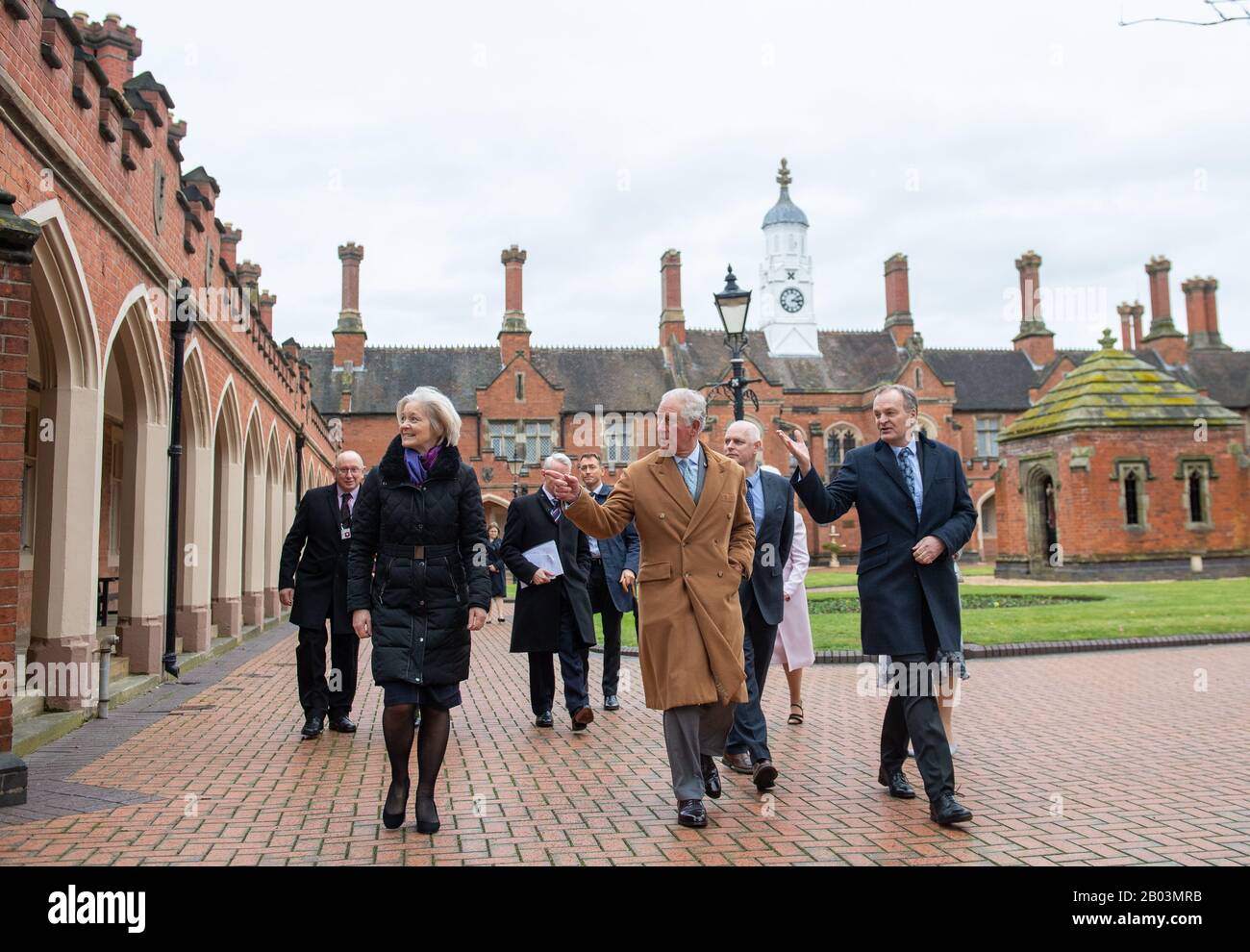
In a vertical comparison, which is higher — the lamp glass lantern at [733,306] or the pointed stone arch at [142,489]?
the lamp glass lantern at [733,306]

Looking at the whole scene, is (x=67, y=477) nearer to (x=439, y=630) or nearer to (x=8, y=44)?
(x=8, y=44)

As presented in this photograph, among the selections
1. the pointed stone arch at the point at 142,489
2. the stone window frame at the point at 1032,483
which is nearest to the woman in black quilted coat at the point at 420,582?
the pointed stone arch at the point at 142,489

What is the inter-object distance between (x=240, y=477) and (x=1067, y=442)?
75.0 ft

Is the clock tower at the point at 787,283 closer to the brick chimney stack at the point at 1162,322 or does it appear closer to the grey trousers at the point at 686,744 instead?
the brick chimney stack at the point at 1162,322

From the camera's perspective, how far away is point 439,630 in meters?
5.05

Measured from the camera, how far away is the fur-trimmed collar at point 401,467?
5.17 metres

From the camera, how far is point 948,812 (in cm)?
492

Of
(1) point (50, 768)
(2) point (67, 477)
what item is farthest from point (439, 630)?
(2) point (67, 477)

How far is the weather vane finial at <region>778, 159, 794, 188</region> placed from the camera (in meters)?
61.3

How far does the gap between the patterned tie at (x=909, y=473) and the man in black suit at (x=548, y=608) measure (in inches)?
118

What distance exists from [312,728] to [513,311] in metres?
40.9

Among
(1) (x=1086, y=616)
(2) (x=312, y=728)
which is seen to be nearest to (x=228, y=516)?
(2) (x=312, y=728)

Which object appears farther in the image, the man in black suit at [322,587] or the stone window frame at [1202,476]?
the stone window frame at [1202,476]

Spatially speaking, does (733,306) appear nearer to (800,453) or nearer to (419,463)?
(800,453)
